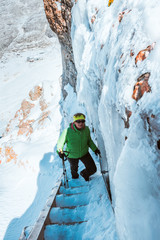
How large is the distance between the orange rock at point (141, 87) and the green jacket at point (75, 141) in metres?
1.67

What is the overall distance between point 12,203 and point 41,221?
398cm

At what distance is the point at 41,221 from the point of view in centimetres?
201

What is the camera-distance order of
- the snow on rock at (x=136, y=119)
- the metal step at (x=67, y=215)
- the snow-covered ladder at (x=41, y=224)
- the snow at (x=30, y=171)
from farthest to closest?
the snow at (x=30, y=171)
the metal step at (x=67, y=215)
the snow-covered ladder at (x=41, y=224)
the snow on rock at (x=136, y=119)

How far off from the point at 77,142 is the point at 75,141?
0.05m

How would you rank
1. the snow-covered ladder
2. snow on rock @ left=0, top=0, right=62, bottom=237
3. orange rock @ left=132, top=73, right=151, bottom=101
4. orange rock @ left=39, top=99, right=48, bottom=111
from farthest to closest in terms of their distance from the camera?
orange rock @ left=39, top=99, right=48, bottom=111, snow on rock @ left=0, top=0, right=62, bottom=237, the snow-covered ladder, orange rock @ left=132, top=73, right=151, bottom=101

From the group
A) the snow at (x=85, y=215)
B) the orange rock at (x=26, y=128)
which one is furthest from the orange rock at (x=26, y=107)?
the snow at (x=85, y=215)

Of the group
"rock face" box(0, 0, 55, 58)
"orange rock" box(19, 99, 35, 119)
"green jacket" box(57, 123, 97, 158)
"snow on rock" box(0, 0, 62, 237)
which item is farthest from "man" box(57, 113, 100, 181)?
"rock face" box(0, 0, 55, 58)

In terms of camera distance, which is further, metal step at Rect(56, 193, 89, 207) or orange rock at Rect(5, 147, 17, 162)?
orange rock at Rect(5, 147, 17, 162)

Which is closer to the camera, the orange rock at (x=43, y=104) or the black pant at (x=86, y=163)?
the black pant at (x=86, y=163)

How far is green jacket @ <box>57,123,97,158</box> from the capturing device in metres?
2.76

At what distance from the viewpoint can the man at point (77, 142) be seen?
2684 mm

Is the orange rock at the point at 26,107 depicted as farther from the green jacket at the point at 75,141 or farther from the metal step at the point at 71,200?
the metal step at the point at 71,200

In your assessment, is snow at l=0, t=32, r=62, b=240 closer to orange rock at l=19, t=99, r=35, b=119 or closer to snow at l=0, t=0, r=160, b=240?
snow at l=0, t=0, r=160, b=240

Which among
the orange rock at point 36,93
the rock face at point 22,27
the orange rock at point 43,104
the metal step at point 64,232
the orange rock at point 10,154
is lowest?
the metal step at point 64,232
